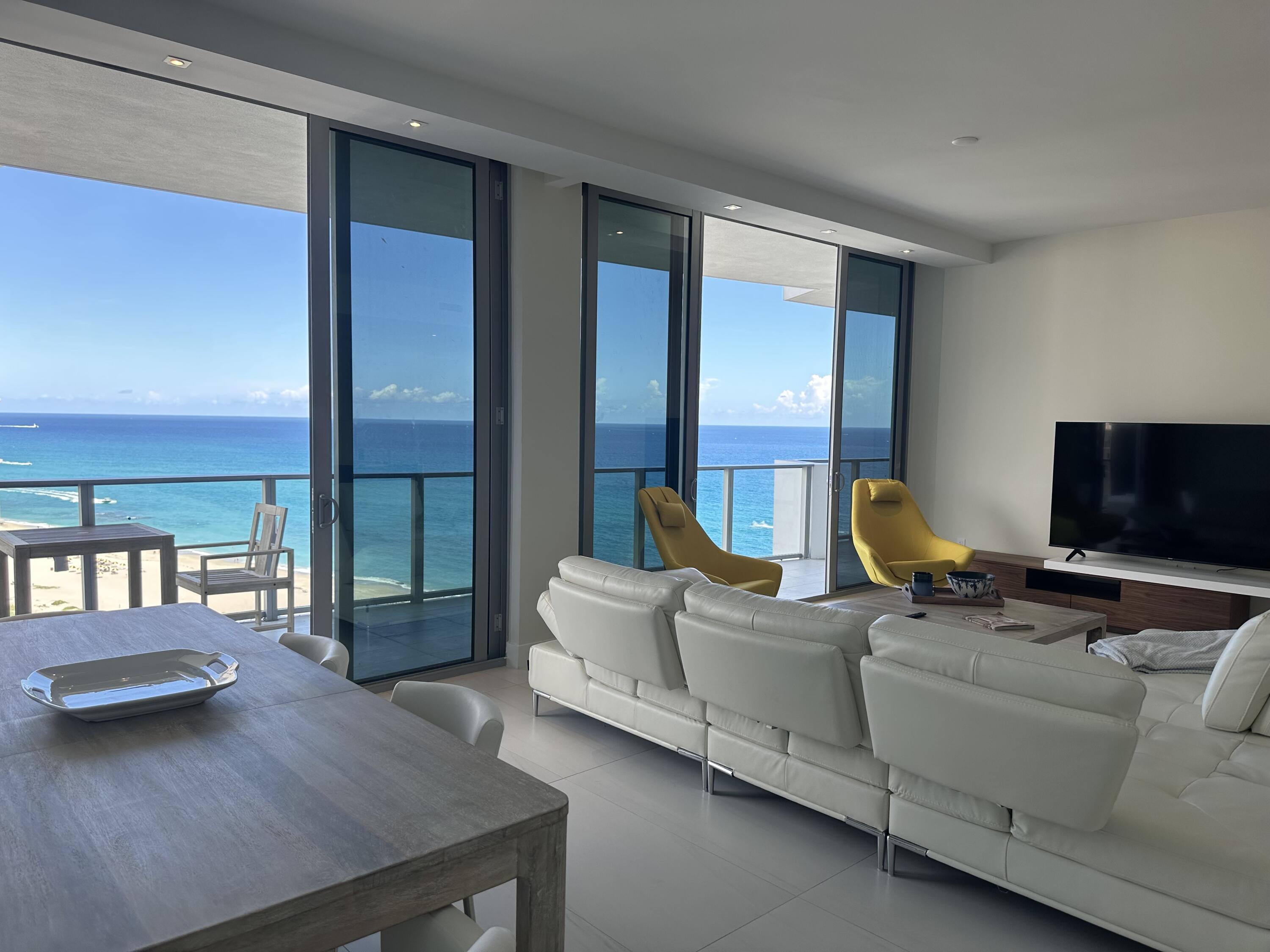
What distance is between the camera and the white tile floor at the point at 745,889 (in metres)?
2.25

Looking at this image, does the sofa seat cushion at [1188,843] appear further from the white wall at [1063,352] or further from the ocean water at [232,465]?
the white wall at [1063,352]

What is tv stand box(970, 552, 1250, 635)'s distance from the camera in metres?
5.48

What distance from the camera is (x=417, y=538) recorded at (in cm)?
452

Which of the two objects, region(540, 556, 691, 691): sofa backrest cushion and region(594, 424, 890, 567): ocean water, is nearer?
region(540, 556, 691, 691): sofa backrest cushion

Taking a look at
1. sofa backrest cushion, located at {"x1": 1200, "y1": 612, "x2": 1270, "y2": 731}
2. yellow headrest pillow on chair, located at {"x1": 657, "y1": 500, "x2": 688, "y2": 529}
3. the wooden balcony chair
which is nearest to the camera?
sofa backrest cushion, located at {"x1": 1200, "y1": 612, "x2": 1270, "y2": 731}

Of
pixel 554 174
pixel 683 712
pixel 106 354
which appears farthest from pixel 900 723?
pixel 106 354

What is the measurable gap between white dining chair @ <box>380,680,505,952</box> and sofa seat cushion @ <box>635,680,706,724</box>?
107 centimetres

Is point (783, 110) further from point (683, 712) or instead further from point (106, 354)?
point (106, 354)

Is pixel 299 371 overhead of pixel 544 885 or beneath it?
overhead

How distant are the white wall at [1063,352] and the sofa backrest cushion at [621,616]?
4.72 m

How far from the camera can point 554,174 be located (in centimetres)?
471

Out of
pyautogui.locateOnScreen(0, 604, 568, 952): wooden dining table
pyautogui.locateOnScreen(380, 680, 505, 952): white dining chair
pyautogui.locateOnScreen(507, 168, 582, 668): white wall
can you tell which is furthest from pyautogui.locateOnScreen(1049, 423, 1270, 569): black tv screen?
pyautogui.locateOnScreen(0, 604, 568, 952): wooden dining table

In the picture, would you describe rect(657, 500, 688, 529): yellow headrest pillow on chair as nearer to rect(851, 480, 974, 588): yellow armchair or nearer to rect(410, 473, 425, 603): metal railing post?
rect(410, 473, 425, 603): metal railing post

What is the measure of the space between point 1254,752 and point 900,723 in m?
1.18
